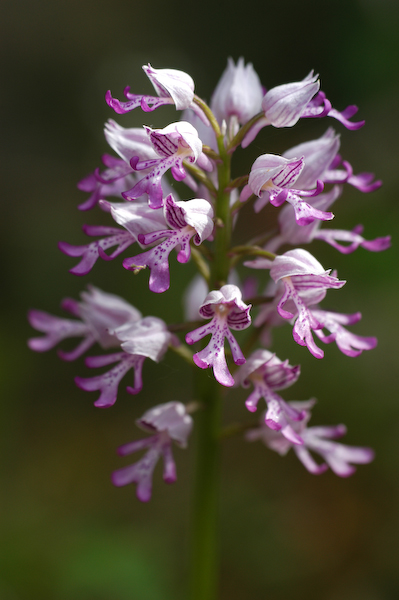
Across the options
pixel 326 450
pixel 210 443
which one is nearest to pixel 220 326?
pixel 210 443

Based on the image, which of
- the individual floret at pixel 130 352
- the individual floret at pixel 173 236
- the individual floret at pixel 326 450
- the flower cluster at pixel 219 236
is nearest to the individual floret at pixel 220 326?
the flower cluster at pixel 219 236

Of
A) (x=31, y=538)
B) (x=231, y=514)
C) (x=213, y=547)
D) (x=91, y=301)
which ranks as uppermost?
(x=91, y=301)

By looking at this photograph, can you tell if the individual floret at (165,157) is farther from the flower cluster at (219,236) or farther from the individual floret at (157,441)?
the individual floret at (157,441)

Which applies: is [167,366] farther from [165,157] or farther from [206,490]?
[165,157]

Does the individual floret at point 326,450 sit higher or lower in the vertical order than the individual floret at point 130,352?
lower

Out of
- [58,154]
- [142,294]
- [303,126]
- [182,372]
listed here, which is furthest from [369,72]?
[58,154]

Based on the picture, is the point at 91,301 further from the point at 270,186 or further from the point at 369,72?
the point at 369,72
